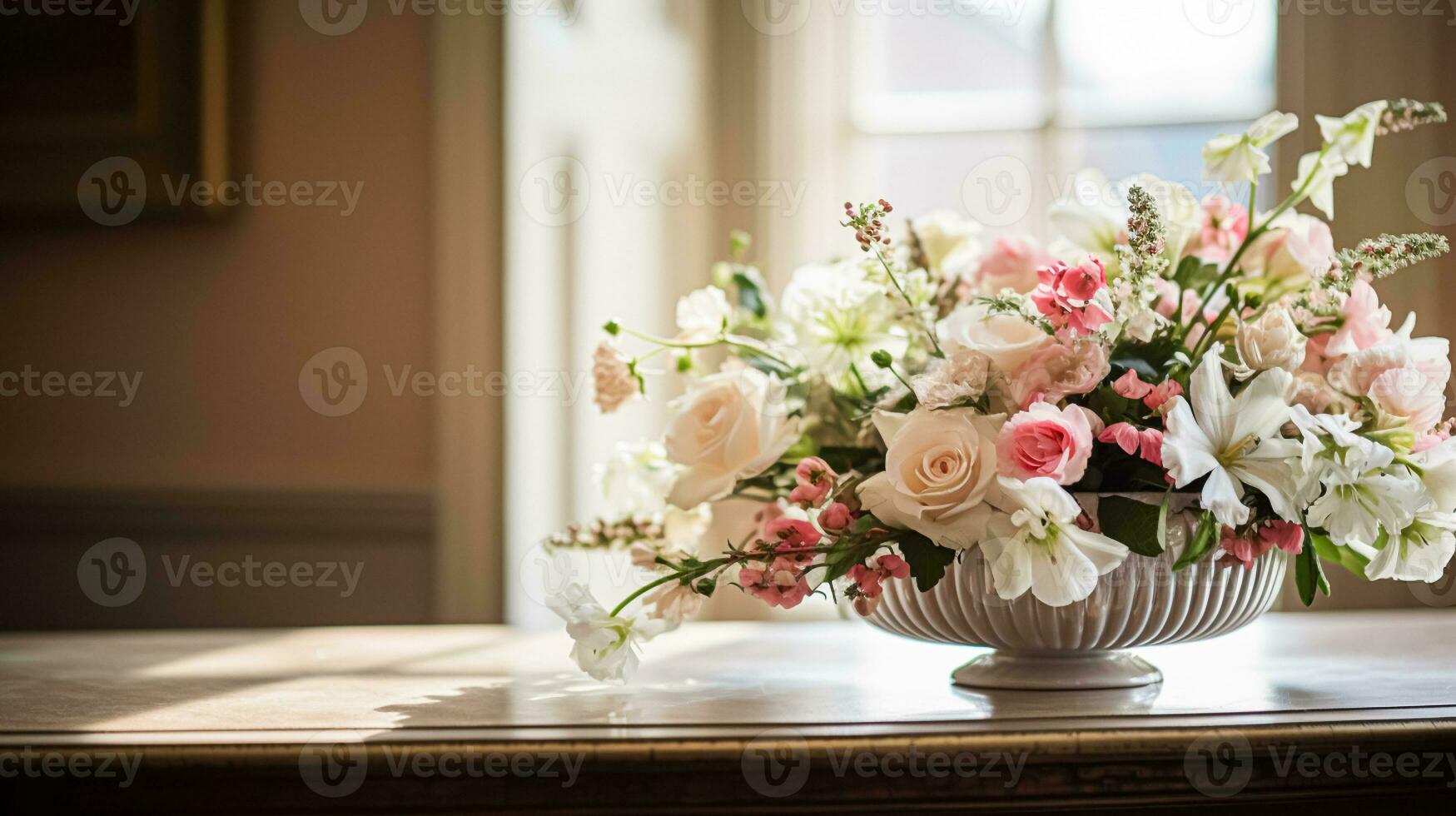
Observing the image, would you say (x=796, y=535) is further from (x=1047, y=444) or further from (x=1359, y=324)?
(x=1359, y=324)

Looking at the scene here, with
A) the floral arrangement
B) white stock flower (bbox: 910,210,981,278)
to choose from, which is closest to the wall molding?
the floral arrangement

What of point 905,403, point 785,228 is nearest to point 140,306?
point 785,228

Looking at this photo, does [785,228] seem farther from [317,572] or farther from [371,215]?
[317,572]

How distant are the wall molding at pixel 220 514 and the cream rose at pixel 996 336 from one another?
1.23m

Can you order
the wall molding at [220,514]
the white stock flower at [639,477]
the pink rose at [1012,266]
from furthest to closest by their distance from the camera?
the wall molding at [220,514], the white stock flower at [639,477], the pink rose at [1012,266]

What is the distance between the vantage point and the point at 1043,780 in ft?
2.69

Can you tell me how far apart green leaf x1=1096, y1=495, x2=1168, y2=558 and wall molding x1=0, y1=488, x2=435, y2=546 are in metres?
1.31

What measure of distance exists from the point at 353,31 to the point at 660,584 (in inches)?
54.6

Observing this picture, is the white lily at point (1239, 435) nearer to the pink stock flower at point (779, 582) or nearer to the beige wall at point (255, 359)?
the pink stock flower at point (779, 582)

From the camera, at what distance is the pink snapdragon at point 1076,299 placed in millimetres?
833

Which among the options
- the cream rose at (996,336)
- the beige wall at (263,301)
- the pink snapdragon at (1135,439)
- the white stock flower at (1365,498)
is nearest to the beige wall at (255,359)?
the beige wall at (263,301)

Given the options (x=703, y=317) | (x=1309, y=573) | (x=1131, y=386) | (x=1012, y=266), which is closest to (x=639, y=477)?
(x=703, y=317)

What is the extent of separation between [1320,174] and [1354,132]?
0.15ft

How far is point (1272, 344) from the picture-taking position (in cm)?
87
